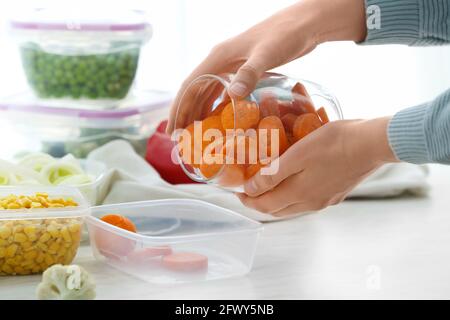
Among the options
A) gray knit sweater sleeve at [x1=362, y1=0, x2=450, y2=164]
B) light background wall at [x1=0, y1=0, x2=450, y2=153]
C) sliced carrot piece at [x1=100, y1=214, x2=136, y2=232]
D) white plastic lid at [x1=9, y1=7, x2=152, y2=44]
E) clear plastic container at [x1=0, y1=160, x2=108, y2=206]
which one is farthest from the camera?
light background wall at [x1=0, y1=0, x2=450, y2=153]

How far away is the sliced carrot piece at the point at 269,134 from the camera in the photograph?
1.01m

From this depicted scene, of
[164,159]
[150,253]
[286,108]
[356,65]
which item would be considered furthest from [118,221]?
[356,65]

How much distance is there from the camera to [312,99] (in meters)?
1.10

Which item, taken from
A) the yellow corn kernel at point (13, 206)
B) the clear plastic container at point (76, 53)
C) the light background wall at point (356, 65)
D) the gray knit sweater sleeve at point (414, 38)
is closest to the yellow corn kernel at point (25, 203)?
the yellow corn kernel at point (13, 206)

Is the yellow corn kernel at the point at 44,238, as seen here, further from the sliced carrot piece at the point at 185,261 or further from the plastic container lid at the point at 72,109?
the plastic container lid at the point at 72,109

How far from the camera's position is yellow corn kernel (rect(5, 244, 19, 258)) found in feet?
3.69

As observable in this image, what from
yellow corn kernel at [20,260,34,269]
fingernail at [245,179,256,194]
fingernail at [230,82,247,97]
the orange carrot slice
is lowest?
yellow corn kernel at [20,260,34,269]

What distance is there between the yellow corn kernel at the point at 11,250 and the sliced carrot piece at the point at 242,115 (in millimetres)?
327

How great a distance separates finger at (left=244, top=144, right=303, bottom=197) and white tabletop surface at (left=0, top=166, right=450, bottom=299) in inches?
5.3

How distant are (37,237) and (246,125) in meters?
0.33

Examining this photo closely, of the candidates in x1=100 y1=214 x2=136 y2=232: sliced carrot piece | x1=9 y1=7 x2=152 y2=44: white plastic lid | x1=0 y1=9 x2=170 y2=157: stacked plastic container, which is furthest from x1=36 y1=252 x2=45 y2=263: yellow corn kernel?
x1=9 y1=7 x2=152 y2=44: white plastic lid

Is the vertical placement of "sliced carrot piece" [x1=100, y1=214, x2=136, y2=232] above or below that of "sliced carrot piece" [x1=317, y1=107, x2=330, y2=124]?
below

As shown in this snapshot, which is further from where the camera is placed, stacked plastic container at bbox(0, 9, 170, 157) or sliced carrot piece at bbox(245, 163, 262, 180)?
stacked plastic container at bbox(0, 9, 170, 157)

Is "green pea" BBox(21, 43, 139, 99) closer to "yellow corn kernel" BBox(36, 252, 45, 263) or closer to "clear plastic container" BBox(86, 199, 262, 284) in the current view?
"clear plastic container" BBox(86, 199, 262, 284)
